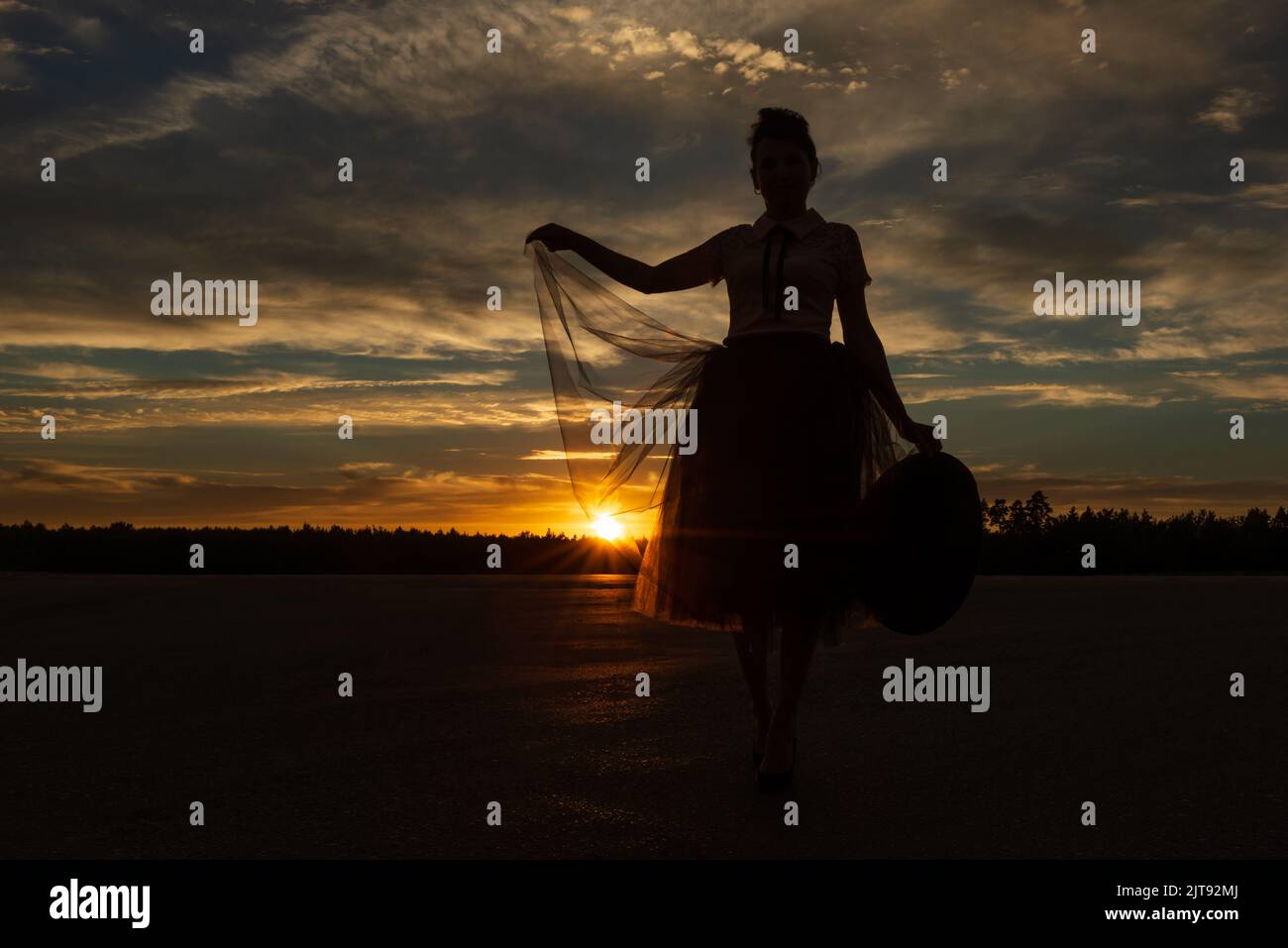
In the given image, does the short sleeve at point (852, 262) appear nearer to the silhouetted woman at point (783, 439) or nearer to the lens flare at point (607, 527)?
the silhouetted woman at point (783, 439)

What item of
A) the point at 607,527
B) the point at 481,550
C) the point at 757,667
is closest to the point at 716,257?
the point at 607,527

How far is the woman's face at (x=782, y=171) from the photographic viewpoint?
5.10 m

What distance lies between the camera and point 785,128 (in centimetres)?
509

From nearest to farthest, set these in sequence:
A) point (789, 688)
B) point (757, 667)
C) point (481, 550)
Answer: point (789, 688) < point (757, 667) < point (481, 550)

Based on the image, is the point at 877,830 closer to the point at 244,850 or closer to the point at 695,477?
the point at 695,477

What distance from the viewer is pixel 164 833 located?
3965 mm

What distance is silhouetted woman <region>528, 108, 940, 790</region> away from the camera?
15.9ft

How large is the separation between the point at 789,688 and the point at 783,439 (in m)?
1.09

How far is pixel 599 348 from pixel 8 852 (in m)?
3.72

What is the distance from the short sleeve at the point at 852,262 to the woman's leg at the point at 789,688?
5.14ft

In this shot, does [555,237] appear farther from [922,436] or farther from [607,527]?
[922,436]

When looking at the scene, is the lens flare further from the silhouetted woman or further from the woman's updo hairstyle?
the woman's updo hairstyle

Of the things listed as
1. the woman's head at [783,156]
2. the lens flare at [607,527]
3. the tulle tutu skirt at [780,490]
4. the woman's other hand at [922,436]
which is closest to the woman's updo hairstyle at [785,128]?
the woman's head at [783,156]

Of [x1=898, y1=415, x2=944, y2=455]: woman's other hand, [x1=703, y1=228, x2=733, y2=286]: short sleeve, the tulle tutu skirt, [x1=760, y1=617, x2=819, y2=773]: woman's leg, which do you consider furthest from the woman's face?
[x1=760, y1=617, x2=819, y2=773]: woman's leg
